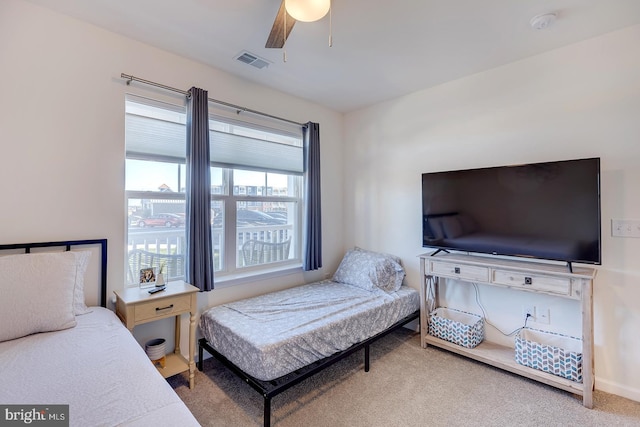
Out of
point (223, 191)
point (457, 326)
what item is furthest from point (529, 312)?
point (223, 191)

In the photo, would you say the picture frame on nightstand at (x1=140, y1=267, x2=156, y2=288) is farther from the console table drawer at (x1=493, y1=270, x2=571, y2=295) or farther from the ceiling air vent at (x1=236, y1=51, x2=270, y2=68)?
the console table drawer at (x1=493, y1=270, x2=571, y2=295)

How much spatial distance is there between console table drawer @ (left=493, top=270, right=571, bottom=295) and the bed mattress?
0.91m

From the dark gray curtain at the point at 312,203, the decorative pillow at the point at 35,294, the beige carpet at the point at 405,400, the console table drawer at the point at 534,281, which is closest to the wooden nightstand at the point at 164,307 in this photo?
the beige carpet at the point at 405,400

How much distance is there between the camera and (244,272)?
2998 mm

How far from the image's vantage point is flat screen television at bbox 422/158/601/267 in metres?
2.07

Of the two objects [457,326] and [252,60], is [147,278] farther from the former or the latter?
[457,326]


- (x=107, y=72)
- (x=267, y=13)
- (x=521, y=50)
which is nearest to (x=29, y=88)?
(x=107, y=72)

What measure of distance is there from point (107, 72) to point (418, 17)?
2.26 meters

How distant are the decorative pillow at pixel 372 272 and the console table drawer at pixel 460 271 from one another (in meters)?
0.51

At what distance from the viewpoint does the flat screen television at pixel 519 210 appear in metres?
2.07

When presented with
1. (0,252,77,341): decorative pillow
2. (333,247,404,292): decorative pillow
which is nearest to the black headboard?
(0,252,77,341): decorative pillow

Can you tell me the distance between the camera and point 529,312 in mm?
2504

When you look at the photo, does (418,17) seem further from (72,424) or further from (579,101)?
(72,424)

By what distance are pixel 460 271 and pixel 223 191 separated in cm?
235
